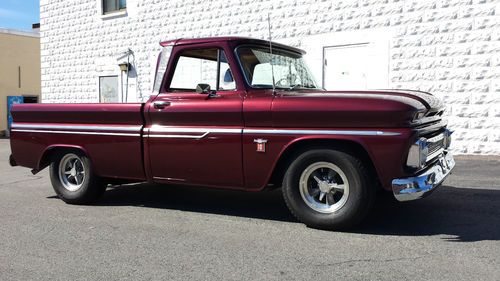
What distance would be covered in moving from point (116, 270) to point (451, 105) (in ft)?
28.2

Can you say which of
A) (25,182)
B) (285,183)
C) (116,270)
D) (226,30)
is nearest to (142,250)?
(116,270)

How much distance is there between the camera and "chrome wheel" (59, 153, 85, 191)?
277 inches

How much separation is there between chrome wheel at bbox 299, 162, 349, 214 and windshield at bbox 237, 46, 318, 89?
115cm

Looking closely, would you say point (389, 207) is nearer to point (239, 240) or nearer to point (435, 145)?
point (435, 145)

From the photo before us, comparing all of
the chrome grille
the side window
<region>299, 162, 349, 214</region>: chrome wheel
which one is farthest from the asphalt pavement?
the side window

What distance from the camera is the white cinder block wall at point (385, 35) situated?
1041cm

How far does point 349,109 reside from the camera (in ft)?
16.3

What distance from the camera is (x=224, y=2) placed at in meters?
14.0

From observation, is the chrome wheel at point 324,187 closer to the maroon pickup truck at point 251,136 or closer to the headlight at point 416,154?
the maroon pickup truck at point 251,136

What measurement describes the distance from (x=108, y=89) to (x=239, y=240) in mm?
13385

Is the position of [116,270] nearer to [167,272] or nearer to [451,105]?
[167,272]

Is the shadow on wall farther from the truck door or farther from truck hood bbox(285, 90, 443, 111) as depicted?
truck hood bbox(285, 90, 443, 111)

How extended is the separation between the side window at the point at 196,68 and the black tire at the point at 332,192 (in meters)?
1.45

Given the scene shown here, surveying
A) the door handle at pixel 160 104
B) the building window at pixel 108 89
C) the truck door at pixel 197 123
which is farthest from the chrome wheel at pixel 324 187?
the building window at pixel 108 89
